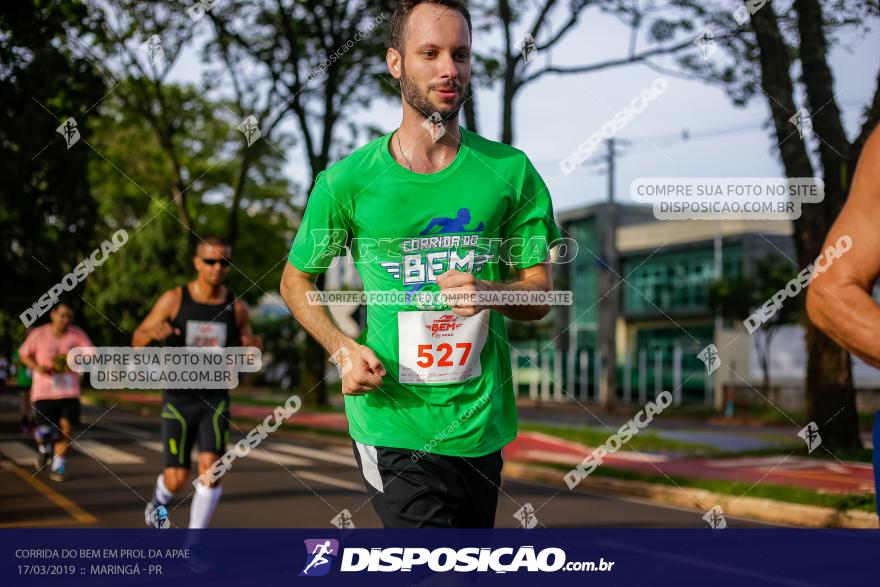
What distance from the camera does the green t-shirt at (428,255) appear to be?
290 cm

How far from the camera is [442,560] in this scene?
2.57m

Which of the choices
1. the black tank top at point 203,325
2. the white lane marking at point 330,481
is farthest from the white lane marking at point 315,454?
the black tank top at point 203,325

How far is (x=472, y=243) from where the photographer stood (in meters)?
2.98

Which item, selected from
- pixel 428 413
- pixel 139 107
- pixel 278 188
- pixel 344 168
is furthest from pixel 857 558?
pixel 278 188

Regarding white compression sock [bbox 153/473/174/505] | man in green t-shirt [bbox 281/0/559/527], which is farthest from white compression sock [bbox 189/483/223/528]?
man in green t-shirt [bbox 281/0/559/527]

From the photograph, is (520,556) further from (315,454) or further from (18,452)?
(315,454)

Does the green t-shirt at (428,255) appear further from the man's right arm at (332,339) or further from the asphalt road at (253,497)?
the asphalt road at (253,497)

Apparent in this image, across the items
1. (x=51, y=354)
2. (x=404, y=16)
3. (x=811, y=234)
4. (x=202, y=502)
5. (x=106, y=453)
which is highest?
(x=811, y=234)

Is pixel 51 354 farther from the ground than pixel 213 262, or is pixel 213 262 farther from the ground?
pixel 213 262

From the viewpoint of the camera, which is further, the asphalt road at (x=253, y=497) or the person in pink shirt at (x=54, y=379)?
the person in pink shirt at (x=54, y=379)

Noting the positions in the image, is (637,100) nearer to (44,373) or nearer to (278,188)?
(44,373)

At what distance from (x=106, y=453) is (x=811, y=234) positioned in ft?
32.1

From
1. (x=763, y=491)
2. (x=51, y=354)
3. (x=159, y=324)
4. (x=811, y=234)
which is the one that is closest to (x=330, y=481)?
(x=51, y=354)

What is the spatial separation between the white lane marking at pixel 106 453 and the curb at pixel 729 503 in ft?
16.4
